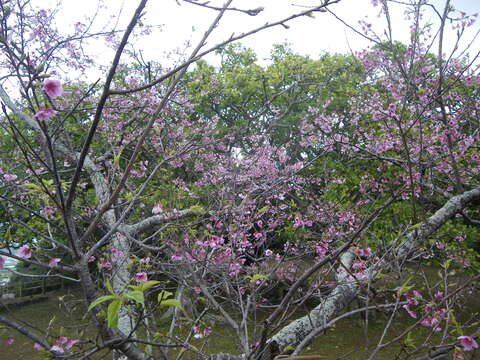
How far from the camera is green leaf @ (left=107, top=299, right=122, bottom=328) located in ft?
3.34

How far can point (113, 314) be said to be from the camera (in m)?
1.04

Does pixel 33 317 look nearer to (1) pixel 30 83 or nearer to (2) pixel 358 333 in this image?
(2) pixel 358 333

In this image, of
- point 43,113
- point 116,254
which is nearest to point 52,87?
point 43,113

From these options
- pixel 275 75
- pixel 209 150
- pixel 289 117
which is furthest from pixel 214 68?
pixel 209 150

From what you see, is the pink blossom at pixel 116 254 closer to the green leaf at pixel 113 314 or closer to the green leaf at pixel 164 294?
the green leaf at pixel 164 294

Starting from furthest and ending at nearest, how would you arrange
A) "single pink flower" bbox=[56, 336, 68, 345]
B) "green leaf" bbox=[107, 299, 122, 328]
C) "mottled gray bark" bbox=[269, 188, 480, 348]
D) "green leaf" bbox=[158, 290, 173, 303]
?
1. "mottled gray bark" bbox=[269, 188, 480, 348]
2. "single pink flower" bbox=[56, 336, 68, 345]
3. "green leaf" bbox=[158, 290, 173, 303]
4. "green leaf" bbox=[107, 299, 122, 328]

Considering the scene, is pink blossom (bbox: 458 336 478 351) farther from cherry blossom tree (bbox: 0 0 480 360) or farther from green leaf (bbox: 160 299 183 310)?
green leaf (bbox: 160 299 183 310)

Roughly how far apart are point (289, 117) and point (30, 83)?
15.7 metres

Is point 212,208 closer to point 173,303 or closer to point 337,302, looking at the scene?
point 337,302

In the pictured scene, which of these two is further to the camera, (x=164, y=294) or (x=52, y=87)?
(x=52, y=87)

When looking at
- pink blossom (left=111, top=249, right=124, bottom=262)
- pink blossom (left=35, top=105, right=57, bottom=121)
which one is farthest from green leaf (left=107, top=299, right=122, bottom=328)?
pink blossom (left=111, top=249, right=124, bottom=262)

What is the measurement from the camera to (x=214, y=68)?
19.7 metres

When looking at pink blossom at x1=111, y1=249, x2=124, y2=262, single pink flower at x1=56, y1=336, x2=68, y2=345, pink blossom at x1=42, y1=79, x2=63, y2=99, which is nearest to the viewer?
pink blossom at x1=42, y1=79, x2=63, y2=99

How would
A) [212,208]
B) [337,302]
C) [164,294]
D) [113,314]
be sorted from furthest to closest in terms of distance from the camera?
[212,208] → [337,302] → [164,294] → [113,314]
